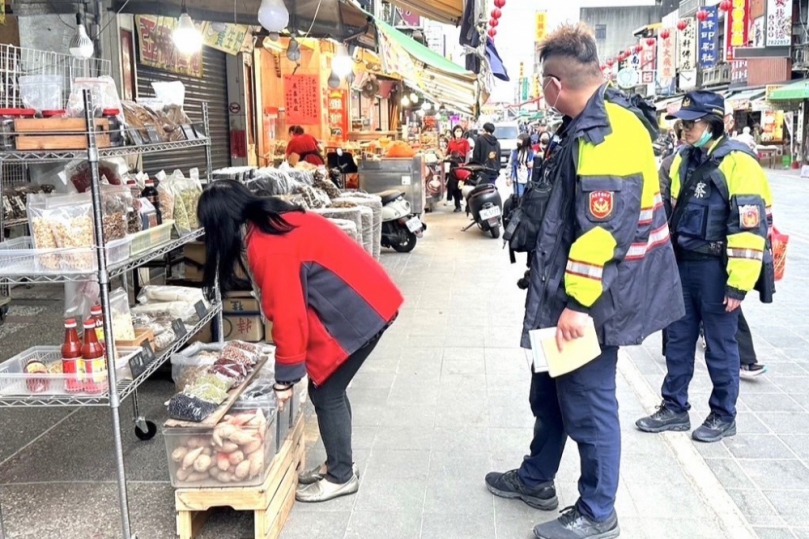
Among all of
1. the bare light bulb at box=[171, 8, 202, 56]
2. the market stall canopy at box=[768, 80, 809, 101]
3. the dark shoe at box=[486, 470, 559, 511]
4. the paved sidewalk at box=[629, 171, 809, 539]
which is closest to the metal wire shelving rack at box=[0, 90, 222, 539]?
the dark shoe at box=[486, 470, 559, 511]

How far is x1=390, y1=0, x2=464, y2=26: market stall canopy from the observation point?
742 centimetres

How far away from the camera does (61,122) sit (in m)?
2.98

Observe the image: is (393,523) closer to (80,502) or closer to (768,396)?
(80,502)

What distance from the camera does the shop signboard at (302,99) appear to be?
15.0 meters

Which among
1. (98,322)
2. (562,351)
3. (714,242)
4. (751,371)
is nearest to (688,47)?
(751,371)

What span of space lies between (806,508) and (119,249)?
3.45 m

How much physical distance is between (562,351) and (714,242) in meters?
1.72

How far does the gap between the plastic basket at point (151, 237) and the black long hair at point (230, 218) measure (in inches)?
21.4

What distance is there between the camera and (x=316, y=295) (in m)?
3.19

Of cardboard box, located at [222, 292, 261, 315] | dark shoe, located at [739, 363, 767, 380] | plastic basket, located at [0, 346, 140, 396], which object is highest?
plastic basket, located at [0, 346, 140, 396]

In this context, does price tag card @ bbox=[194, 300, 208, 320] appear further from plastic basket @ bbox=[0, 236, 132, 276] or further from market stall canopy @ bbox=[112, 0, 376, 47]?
market stall canopy @ bbox=[112, 0, 376, 47]

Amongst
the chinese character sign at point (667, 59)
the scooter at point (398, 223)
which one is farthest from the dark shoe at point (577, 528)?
the chinese character sign at point (667, 59)

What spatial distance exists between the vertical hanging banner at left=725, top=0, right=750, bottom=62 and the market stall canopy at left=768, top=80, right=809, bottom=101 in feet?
10.8

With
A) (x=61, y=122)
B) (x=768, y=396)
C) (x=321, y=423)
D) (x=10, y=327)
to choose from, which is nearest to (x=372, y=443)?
(x=321, y=423)
